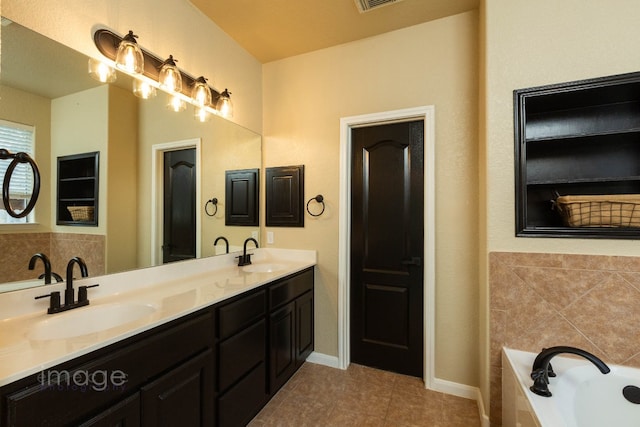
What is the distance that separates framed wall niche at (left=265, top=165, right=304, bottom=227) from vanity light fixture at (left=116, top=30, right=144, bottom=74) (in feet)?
4.38

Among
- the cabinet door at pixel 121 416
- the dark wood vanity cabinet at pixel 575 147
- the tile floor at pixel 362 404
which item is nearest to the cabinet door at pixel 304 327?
the tile floor at pixel 362 404

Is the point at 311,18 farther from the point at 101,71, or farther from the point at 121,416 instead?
the point at 121,416

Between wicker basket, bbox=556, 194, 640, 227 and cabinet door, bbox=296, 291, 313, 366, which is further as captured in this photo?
cabinet door, bbox=296, 291, 313, 366

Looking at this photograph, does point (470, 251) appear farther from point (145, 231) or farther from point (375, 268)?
point (145, 231)

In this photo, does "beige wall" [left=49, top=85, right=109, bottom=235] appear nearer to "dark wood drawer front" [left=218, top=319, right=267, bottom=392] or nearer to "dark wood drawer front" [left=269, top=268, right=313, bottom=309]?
"dark wood drawer front" [left=218, top=319, right=267, bottom=392]

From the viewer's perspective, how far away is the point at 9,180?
1.15m

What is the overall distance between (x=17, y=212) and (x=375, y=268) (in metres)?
2.21

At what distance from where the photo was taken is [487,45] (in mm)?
1646

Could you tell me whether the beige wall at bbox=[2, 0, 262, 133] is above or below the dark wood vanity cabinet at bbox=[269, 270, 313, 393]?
above

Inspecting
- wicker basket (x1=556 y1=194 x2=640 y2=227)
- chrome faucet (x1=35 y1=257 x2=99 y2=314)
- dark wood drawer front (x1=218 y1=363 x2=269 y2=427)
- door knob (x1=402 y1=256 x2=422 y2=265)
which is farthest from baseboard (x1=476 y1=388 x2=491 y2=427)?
chrome faucet (x1=35 y1=257 x2=99 y2=314)

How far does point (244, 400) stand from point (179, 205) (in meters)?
1.33

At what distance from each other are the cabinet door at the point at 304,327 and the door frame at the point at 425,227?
0.26 meters

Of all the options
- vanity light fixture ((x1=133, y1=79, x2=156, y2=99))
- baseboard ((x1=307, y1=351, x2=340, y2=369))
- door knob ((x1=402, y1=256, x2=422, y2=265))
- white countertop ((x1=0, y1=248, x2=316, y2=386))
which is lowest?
baseboard ((x1=307, y1=351, x2=340, y2=369))

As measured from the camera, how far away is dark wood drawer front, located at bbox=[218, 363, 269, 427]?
4.75 ft
